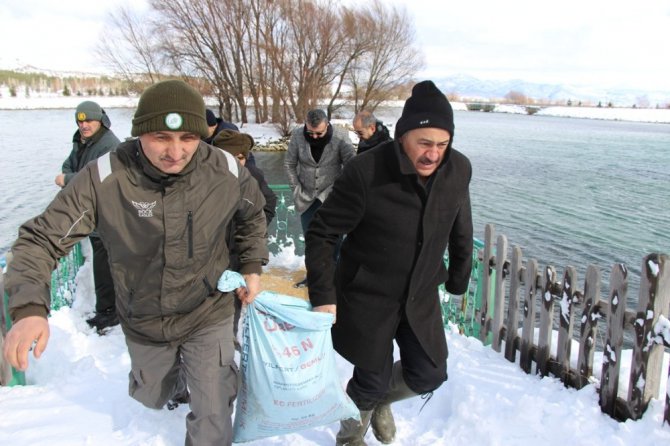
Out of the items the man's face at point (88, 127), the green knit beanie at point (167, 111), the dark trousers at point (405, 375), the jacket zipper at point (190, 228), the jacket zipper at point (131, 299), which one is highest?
the green knit beanie at point (167, 111)

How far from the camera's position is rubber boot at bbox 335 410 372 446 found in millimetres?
2846

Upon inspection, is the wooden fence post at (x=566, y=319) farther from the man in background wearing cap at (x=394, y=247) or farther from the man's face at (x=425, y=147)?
the man's face at (x=425, y=147)

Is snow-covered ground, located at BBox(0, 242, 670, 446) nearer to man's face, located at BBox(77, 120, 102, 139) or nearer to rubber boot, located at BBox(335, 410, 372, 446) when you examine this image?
rubber boot, located at BBox(335, 410, 372, 446)

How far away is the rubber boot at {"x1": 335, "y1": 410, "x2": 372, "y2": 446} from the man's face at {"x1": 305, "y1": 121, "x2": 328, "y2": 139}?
3.36 m

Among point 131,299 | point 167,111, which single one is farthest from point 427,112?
point 131,299

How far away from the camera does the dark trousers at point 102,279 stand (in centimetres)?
468

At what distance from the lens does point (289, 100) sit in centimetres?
3788

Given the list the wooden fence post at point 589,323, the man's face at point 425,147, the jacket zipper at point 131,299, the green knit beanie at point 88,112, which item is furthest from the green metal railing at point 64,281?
the wooden fence post at point 589,323

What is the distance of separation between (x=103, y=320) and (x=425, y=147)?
364 centimetres

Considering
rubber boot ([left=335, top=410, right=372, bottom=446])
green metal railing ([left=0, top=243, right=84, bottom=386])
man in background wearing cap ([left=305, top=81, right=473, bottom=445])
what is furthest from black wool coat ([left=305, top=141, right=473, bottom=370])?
green metal railing ([left=0, top=243, right=84, bottom=386])

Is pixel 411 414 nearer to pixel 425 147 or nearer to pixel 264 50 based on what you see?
pixel 425 147

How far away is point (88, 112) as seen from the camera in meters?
4.55

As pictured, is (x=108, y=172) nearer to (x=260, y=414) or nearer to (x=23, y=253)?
(x=23, y=253)

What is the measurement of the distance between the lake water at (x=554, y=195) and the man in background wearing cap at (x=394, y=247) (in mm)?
7369
